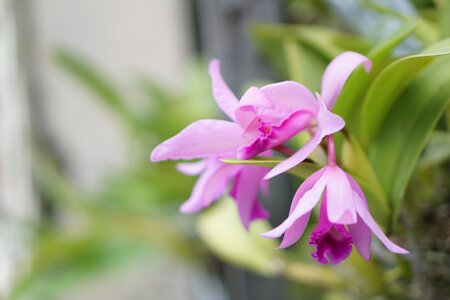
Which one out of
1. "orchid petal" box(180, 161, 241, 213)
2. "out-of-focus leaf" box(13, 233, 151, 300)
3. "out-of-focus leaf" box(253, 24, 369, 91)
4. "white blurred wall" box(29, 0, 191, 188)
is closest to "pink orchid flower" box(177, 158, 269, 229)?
"orchid petal" box(180, 161, 241, 213)

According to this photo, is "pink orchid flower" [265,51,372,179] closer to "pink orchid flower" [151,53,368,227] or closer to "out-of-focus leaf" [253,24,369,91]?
"pink orchid flower" [151,53,368,227]

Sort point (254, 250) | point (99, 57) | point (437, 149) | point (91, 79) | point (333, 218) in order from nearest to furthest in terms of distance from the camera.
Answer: point (333, 218), point (437, 149), point (254, 250), point (91, 79), point (99, 57)

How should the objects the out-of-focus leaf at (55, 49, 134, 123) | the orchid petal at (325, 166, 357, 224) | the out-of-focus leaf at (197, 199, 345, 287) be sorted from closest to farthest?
1. the orchid petal at (325, 166, 357, 224)
2. the out-of-focus leaf at (197, 199, 345, 287)
3. the out-of-focus leaf at (55, 49, 134, 123)

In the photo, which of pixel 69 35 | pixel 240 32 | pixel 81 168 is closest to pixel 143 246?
pixel 240 32

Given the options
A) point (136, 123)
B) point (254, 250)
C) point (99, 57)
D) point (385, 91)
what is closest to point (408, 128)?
point (385, 91)

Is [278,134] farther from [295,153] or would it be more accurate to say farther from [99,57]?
[99,57]

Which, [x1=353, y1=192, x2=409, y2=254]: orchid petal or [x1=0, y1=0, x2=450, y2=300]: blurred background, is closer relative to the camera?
[x1=353, y1=192, x2=409, y2=254]: orchid petal
